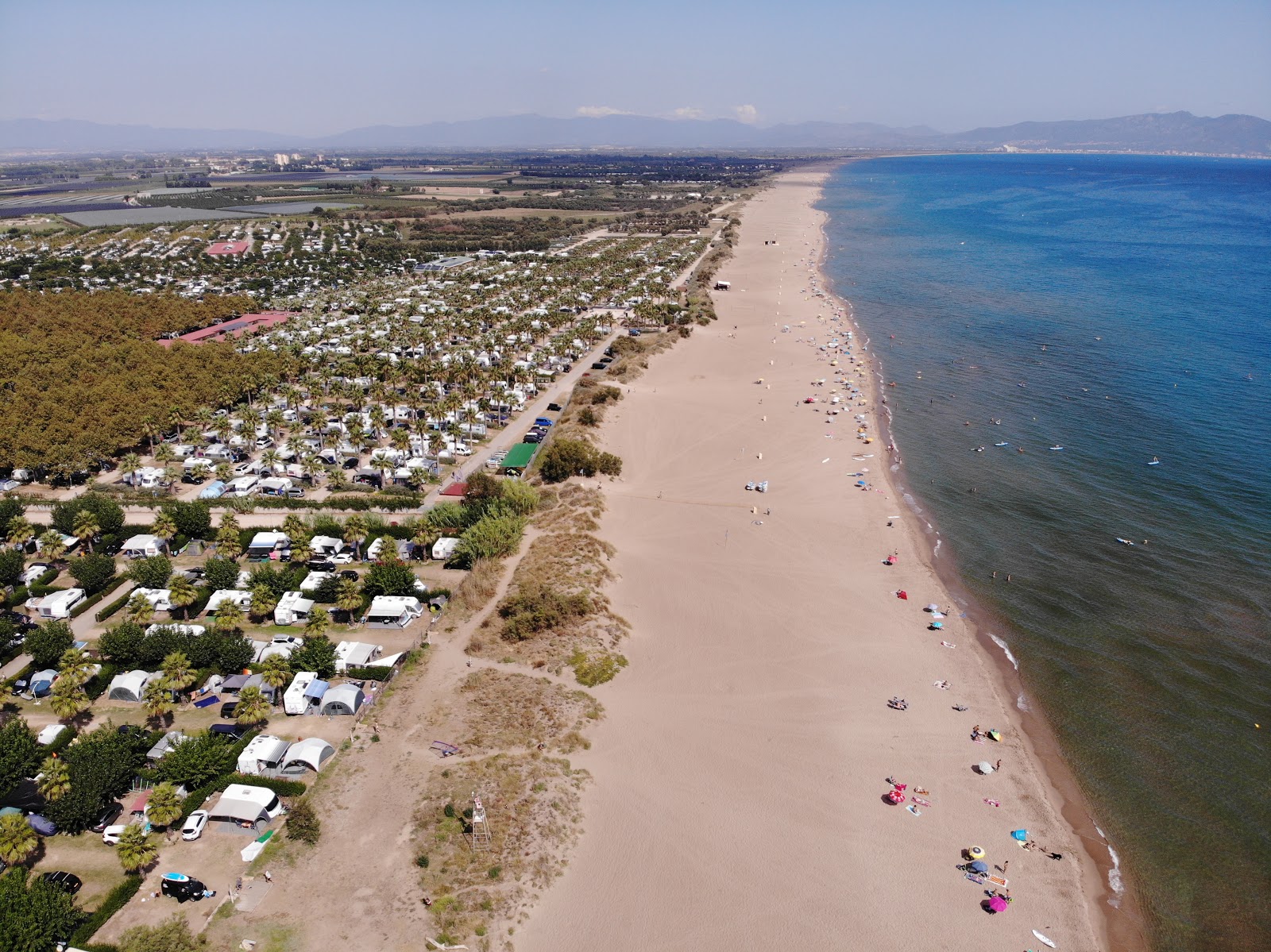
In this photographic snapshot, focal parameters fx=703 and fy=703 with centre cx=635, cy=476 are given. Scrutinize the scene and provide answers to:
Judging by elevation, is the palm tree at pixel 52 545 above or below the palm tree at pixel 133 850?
above

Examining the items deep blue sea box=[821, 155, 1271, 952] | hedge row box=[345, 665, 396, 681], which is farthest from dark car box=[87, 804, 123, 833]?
deep blue sea box=[821, 155, 1271, 952]

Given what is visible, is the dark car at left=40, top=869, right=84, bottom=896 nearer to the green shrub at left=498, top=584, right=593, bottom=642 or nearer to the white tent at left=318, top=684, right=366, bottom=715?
the white tent at left=318, top=684, right=366, bottom=715

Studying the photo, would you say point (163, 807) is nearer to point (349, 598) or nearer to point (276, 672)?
point (276, 672)

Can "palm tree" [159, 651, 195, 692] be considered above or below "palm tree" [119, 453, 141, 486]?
below

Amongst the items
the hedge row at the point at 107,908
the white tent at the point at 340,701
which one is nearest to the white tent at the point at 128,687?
the white tent at the point at 340,701

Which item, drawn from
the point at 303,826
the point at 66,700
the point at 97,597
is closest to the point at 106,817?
the point at 66,700

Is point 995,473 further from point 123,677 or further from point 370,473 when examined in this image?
point 123,677

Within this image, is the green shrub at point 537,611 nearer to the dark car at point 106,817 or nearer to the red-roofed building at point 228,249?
the dark car at point 106,817
